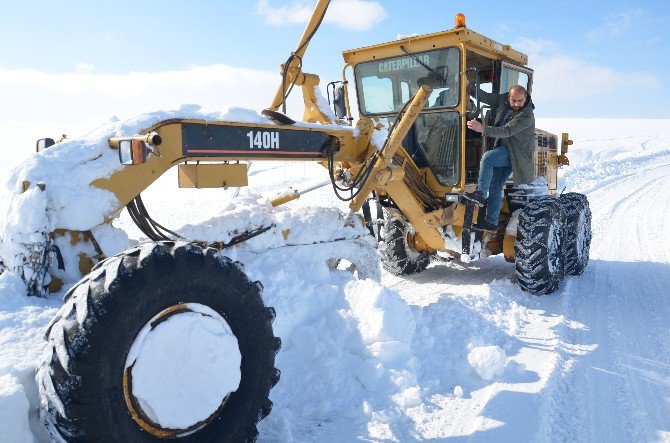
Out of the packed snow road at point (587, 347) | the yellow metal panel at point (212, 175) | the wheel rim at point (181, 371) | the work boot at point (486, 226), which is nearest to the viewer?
the wheel rim at point (181, 371)

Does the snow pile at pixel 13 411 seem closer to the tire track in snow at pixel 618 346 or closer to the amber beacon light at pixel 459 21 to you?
the tire track in snow at pixel 618 346

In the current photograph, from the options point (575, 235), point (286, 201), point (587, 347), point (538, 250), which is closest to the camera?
point (587, 347)

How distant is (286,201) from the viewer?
494 cm

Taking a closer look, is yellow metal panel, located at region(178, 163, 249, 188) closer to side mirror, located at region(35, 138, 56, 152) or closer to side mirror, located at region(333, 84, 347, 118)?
side mirror, located at region(35, 138, 56, 152)

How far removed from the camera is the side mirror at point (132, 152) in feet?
9.52

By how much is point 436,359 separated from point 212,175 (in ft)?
6.89

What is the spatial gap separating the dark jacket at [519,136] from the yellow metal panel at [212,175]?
116 inches

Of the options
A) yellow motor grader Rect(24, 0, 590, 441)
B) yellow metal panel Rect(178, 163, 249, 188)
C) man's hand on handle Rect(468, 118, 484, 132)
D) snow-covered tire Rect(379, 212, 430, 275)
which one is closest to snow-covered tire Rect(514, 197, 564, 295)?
yellow motor grader Rect(24, 0, 590, 441)

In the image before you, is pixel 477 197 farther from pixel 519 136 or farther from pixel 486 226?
pixel 519 136

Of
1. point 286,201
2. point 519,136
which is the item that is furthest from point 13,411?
point 519,136

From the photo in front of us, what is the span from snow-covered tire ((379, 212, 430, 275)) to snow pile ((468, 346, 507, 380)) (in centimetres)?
295

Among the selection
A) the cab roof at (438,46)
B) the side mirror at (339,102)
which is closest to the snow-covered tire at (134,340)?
the side mirror at (339,102)

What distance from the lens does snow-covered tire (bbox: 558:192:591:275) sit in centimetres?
657

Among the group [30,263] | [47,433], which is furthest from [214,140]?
[47,433]
